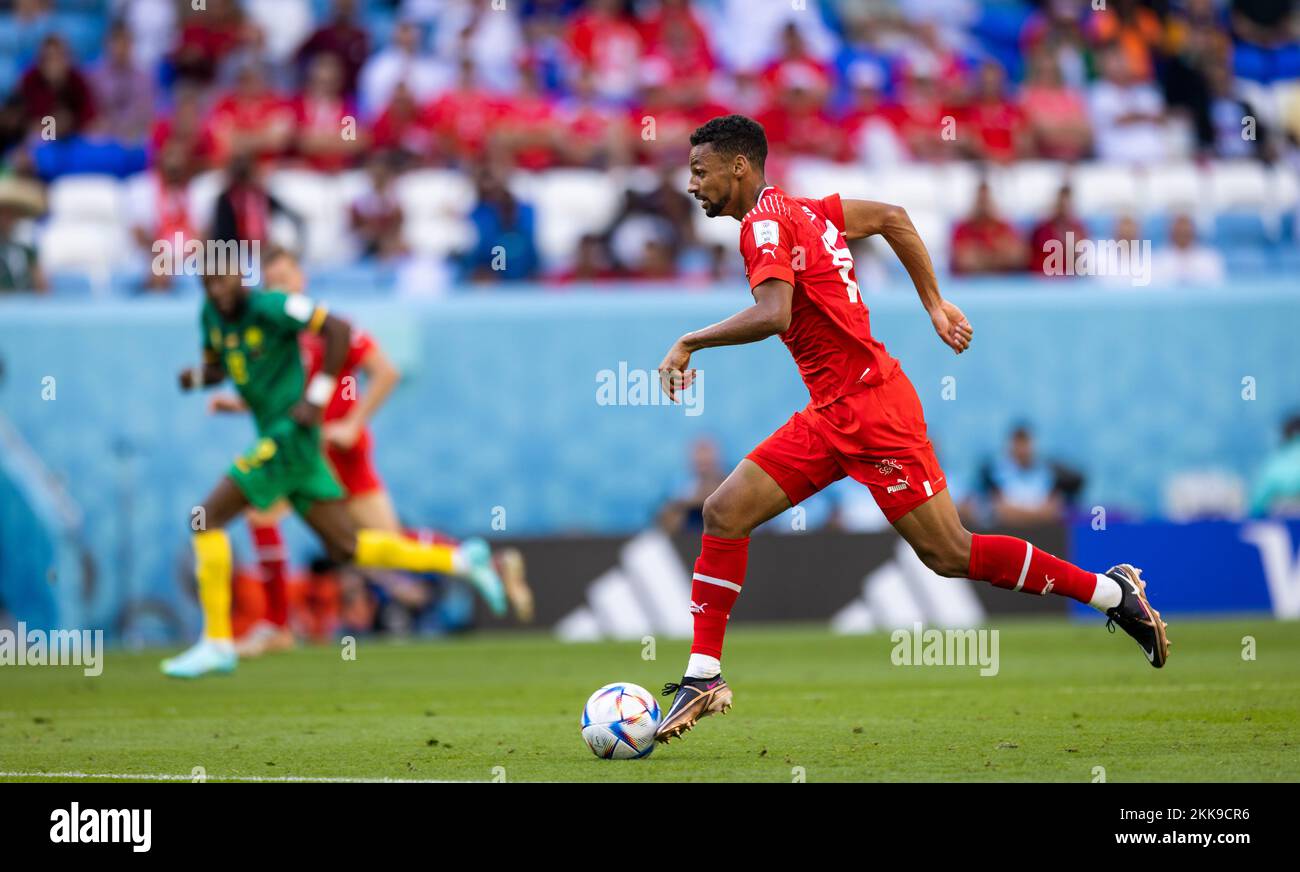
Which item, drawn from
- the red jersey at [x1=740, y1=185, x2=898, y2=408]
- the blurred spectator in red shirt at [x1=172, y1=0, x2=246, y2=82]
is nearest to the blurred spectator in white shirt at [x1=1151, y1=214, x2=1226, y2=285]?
the blurred spectator in red shirt at [x1=172, y1=0, x2=246, y2=82]

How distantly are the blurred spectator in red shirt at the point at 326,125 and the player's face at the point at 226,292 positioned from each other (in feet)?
24.2

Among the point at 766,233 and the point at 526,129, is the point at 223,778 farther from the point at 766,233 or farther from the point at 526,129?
the point at 526,129

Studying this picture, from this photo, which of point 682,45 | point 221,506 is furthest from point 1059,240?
point 221,506

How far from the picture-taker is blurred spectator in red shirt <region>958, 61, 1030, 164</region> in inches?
774

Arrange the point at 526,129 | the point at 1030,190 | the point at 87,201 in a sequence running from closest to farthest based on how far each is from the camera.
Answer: the point at 87,201
the point at 526,129
the point at 1030,190

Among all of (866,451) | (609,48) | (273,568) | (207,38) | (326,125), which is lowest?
(273,568)

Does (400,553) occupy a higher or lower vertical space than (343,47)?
lower

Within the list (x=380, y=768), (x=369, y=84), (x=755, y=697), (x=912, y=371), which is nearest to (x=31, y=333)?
(x=369, y=84)

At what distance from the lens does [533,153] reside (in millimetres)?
19094

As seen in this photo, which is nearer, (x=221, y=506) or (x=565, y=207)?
(x=221, y=506)

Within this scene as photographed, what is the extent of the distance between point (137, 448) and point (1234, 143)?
11.9 m

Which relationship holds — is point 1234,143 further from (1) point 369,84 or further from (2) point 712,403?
(1) point 369,84

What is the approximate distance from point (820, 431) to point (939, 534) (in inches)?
25.9

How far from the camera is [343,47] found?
20016 mm
